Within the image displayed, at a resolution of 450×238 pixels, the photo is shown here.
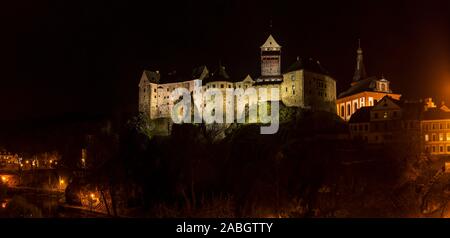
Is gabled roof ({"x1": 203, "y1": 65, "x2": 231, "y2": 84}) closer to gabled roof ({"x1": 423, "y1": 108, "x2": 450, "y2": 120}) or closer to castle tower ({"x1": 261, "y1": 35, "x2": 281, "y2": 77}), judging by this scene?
castle tower ({"x1": 261, "y1": 35, "x2": 281, "y2": 77})

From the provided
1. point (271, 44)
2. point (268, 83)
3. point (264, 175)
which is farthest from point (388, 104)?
point (271, 44)

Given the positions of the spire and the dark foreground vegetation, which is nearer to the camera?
the dark foreground vegetation

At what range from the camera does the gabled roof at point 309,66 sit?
6594cm

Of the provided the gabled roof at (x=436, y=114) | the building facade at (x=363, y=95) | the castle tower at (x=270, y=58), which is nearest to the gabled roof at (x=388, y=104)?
the gabled roof at (x=436, y=114)

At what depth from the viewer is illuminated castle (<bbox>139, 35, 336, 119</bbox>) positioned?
65.2 metres

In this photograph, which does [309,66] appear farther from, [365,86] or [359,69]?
[359,69]

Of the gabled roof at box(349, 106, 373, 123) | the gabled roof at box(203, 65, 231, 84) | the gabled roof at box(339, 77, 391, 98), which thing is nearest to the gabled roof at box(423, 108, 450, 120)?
the gabled roof at box(349, 106, 373, 123)

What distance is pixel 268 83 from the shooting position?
67.8 m

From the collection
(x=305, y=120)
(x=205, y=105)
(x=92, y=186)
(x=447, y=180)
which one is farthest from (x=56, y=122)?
(x=447, y=180)

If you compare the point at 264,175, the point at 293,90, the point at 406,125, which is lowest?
the point at 264,175

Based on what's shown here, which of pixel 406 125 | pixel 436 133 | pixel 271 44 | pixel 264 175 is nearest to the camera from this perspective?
pixel 436 133

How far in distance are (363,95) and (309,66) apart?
8.34 m

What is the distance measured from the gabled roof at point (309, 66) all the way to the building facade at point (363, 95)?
15.5 ft

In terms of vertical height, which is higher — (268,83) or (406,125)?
(268,83)
